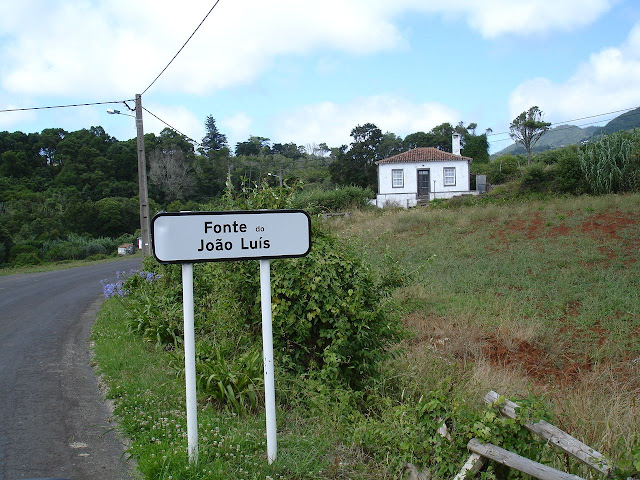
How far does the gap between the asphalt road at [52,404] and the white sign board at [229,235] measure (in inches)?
71.4

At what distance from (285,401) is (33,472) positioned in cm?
220

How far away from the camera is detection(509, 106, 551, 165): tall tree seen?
5072 cm

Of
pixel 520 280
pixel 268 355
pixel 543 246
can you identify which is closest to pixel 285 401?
pixel 268 355

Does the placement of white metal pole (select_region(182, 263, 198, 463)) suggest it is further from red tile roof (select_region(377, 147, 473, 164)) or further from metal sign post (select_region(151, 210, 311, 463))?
red tile roof (select_region(377, 147, 473, 164))

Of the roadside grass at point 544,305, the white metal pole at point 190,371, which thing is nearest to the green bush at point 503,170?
the roadside grass at point 544,305

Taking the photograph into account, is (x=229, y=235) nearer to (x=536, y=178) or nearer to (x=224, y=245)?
(x=224, y=245)

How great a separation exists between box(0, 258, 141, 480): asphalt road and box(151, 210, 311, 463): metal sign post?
119 cm

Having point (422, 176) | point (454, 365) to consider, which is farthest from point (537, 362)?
point (422, 176)

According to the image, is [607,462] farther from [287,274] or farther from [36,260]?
[36,260]

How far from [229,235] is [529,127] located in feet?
172

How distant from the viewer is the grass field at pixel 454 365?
4180 mm

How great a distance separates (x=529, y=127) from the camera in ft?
169

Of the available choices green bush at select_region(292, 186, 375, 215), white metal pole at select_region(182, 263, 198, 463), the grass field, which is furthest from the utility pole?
white metal pole at select_region(182, 263, 198, 463)

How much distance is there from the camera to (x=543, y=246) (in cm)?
1644
